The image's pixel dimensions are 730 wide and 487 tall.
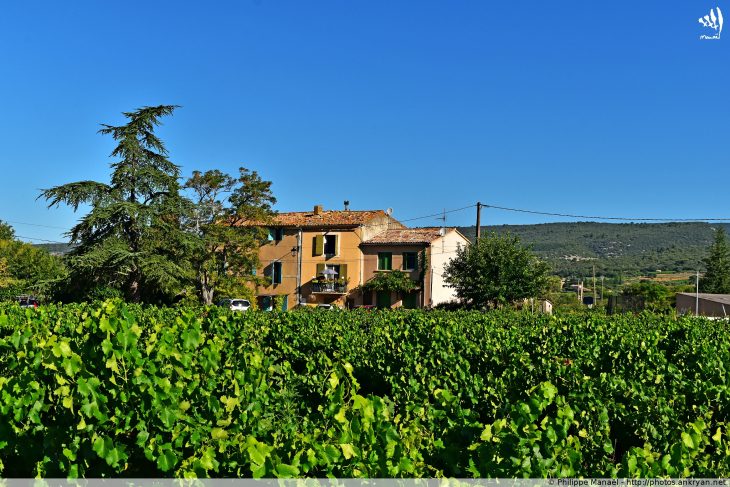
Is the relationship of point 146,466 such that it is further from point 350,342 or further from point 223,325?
point 350,342

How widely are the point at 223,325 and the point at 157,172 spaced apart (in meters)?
24.7

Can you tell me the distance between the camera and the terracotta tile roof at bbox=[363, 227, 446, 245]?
39.3 metres

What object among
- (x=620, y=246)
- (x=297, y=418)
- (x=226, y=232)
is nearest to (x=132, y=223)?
(x=226, y=232)

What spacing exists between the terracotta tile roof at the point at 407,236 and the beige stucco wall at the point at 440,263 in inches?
19.9

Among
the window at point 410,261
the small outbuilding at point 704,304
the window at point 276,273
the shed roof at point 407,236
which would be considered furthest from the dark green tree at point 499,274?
the window at point 276,273

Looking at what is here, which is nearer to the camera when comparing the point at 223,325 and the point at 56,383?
the point at 56,383

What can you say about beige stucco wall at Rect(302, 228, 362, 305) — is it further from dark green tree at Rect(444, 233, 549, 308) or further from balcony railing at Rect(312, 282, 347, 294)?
dark green tree at Rect(444, 233, 549, 308)

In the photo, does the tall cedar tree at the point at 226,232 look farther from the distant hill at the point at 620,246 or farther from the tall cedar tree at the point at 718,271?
the distant hill at the point at 620,246

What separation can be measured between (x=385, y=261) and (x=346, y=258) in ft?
8.32

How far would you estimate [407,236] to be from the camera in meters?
40.6

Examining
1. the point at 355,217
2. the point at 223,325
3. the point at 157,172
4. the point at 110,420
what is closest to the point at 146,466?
the point at 110,420

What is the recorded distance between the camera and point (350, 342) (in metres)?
12.6

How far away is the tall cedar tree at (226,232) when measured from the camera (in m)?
34.6

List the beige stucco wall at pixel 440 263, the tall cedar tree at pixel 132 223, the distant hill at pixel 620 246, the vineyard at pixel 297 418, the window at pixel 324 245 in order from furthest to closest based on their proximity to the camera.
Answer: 1. the distant hill at pixel 620 246
2. the window at pixel 324 245
3. the beige stucco wall at pixel 440 263
4. the tall cedar tree at pixel 132 223
5. the vineyard at pixel 297 418
